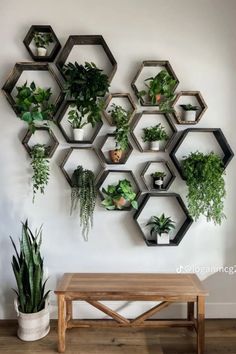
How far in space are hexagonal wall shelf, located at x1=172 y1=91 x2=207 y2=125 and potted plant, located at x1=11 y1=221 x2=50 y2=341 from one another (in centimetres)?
152

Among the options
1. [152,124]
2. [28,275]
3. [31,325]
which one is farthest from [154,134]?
[31,325]

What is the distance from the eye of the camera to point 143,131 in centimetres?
251

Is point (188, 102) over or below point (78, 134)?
over

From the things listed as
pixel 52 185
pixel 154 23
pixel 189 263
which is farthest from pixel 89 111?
pixel 189 263

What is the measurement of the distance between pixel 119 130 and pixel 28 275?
1320mm

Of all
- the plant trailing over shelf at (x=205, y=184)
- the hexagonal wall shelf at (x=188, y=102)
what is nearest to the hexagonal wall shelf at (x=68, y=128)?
the hexagonal wall shelf at (x=188, y=102)

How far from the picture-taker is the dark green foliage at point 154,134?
245 centimetres

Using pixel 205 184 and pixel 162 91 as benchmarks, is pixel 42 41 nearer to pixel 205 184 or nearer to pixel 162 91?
pixel 162 91

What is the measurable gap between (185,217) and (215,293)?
2.39 feet

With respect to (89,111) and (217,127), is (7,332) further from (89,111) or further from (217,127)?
(217,127)

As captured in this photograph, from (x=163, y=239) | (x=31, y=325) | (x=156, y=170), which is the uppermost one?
(x=156, y=170)

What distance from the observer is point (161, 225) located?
2512 millimetres

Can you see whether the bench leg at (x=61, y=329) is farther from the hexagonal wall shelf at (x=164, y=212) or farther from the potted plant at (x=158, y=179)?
the potted plant at (x=158, y=179)

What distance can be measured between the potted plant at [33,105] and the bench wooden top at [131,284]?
1244 millimetres
